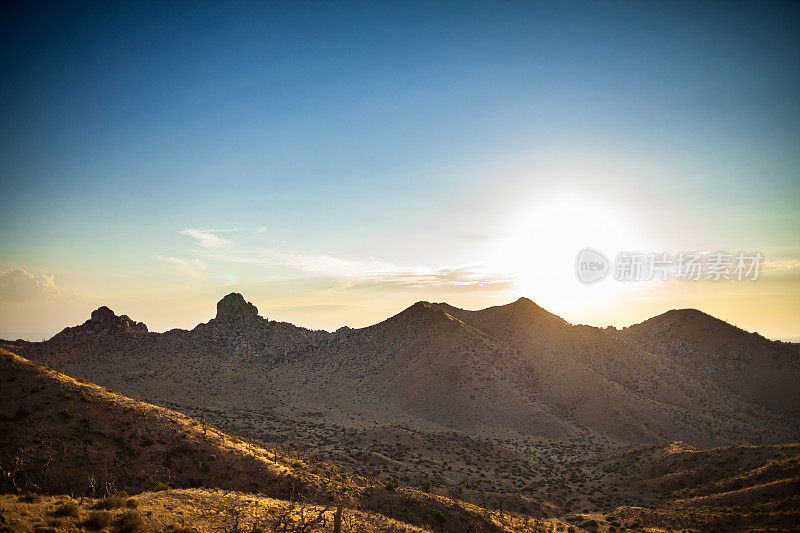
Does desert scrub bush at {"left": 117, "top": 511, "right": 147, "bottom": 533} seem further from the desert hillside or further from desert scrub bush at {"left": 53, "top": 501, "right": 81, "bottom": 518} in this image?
desert scrub bush at {"left": 53, "top": 501, "right": 81, "bottom": 518}

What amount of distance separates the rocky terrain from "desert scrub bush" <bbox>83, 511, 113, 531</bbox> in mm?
6351

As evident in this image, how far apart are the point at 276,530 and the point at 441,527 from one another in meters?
11.4

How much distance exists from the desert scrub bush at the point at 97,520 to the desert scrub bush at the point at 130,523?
0.44 metres

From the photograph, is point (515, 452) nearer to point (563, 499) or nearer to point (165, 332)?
point (563, 499)

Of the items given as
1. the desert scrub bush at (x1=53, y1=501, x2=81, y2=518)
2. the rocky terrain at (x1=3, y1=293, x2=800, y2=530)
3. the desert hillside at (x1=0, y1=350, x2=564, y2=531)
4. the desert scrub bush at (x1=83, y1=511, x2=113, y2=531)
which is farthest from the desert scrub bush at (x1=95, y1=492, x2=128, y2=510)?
the rocky terrain at (x1=3, y1=293, x2=800, y2=530)

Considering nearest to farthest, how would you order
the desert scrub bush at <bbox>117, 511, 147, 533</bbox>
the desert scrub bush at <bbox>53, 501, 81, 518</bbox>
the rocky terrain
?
the desert scrub bush at <bbox>117, 511, 147, 533</bbox>, the desert scrub bush at <bbox>53, 501, 81, 518</bbox>, the rocky terrain

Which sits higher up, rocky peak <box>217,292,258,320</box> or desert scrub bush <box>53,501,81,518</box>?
rocky peak <box>217,292,258,320</box>

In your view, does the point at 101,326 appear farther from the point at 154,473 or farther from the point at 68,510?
the point at 68,510

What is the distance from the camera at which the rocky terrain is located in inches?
1238

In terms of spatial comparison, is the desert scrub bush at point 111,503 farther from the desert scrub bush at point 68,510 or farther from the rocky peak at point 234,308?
the rocky peak at point 234,308

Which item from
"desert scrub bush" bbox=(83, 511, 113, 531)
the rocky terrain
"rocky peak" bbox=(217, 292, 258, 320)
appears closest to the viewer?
"desert scrub bush" bbox=(83, 511, 113, 531)

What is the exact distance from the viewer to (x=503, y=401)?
67625mm

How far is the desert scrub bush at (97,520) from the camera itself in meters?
14.0

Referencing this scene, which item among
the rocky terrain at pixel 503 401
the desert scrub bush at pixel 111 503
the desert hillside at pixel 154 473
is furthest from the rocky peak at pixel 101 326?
the desert scrub bush at pixel 111 503
